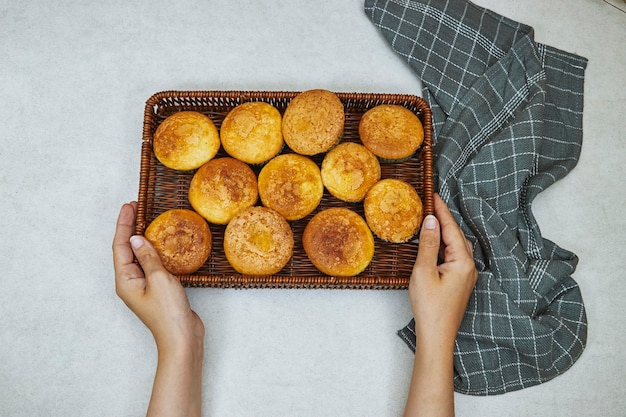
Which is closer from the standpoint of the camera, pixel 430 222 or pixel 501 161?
pixel 430 222

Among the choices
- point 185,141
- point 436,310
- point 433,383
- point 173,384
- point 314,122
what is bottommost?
point 173,384

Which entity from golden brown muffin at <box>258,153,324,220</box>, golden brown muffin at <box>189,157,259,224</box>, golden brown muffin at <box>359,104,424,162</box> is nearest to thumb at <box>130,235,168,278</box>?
golden brown muffin at <box>189,157,259,224</box>

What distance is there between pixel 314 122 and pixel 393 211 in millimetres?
282

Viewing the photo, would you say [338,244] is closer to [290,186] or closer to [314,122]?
[290,186]

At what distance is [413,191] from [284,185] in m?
0.31

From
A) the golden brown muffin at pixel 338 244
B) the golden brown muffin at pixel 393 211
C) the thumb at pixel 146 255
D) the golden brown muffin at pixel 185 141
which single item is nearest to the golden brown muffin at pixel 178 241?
the thumb at pixel 146 255

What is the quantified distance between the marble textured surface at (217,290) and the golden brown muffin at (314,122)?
307 millimetres

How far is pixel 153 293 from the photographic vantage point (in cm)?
112

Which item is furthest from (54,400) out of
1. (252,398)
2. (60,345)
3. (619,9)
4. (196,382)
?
(619,9)

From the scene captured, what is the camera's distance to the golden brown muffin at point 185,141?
1173 millimetres

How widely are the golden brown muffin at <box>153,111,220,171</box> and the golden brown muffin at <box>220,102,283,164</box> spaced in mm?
38

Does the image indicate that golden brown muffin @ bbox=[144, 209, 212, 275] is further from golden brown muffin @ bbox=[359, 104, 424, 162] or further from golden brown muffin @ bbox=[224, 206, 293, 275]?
golden brown muffin @ bbox=[359, 104, 424, 162]

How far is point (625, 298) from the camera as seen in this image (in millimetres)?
1375

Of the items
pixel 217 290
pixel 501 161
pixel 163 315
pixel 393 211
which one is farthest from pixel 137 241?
pixel 501 161
